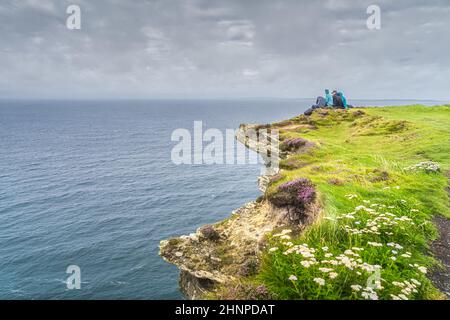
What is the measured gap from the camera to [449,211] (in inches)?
701

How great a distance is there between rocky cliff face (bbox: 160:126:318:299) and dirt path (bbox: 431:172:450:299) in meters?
6.03

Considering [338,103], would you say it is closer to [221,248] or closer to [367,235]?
[221,248]

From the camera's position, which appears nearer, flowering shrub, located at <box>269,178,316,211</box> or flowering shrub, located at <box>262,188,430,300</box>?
flowering shrub, located at <box>262,188,430,300</box>

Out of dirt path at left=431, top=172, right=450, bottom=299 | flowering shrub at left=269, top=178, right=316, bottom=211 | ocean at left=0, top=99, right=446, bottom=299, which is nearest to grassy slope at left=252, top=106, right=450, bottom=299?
dirt path at left=431, top=172, right=450, bottom=299

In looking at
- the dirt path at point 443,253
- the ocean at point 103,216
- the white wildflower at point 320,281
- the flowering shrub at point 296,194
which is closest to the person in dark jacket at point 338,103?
the ocean at point 103,216

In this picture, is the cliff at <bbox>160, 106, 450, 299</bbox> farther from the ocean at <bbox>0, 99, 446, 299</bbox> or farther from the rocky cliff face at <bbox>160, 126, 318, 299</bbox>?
the ocean at <bbox>0, 99, 446, 299</bbox>

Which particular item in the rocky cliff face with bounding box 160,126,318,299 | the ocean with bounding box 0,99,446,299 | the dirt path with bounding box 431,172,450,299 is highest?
the dirt path with bounding box 431,172,450,299

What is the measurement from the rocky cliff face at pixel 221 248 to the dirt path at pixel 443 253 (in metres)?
6.03

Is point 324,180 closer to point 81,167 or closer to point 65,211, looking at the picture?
point 65,211

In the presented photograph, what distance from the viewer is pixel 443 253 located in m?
13.5

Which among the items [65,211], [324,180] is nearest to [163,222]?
[65,211]

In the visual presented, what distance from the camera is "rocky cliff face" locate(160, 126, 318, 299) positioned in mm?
19047

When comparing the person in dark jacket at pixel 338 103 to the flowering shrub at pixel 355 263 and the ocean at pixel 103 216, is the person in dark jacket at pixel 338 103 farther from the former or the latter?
the flowering shrub at pixel 355 263

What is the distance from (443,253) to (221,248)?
43.7 feet
